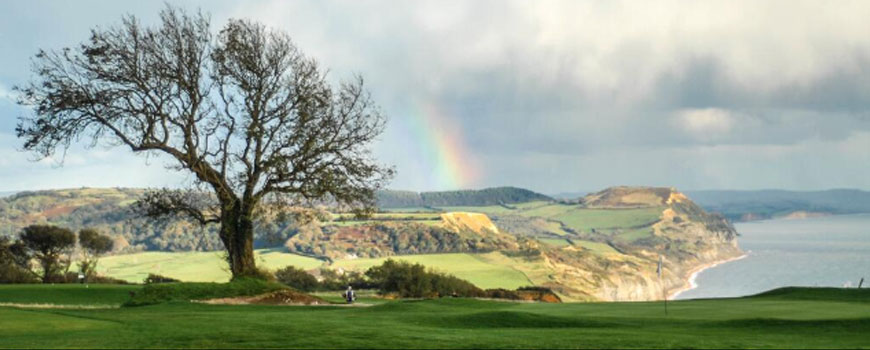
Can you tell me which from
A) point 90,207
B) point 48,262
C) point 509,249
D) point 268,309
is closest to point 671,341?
point 268,309

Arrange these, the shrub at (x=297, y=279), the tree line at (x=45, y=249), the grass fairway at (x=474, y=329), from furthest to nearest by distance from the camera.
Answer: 1. the shrub at (x=297, y=279)
2. the tree line at (x=45, y=249)
3. the grass fairway at (x=474, y=329)

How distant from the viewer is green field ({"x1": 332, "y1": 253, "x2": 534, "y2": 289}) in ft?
417

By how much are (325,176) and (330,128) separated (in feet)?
8.01

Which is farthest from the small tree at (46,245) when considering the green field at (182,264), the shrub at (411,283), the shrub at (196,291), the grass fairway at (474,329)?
the green field at (182,264)

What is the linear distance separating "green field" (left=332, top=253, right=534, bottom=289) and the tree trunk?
255 feet

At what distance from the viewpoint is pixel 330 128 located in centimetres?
4247

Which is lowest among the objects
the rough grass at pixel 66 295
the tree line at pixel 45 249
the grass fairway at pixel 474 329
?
the grass fairway at pixel 474 329

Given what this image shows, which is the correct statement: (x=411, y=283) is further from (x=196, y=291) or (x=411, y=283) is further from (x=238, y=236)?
(x=196, y=291)

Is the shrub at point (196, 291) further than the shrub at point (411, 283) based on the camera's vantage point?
No

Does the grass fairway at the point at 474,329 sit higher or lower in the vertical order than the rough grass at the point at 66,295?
lower

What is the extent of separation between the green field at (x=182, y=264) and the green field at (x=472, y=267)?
343 inches

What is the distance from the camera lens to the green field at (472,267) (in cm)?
12700

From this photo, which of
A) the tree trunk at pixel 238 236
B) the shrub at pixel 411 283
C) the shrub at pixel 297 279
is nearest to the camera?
the tree trunk at pixel 238 236

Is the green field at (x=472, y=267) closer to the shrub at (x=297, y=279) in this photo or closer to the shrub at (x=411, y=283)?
the shrub at (x=297, y=279)
